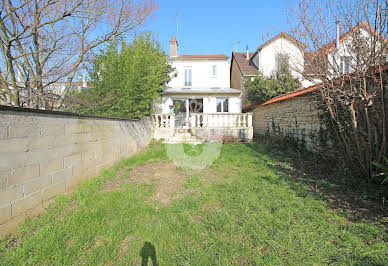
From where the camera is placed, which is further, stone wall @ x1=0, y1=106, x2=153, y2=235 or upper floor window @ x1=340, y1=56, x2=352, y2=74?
upper floor window @ x1=340, y1=56, x2=352, y2=74

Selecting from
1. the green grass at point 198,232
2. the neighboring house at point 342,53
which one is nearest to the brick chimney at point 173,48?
the neighboring house at point 342,53

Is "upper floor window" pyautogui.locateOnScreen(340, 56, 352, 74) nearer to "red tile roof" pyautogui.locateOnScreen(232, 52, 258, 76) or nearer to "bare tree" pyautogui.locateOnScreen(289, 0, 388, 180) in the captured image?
"bare tree" pyautogui.locateOnScreen(289, 0, 388, 180)

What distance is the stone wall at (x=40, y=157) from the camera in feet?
6.72

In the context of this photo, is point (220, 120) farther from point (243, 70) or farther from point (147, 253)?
point (147, 253)

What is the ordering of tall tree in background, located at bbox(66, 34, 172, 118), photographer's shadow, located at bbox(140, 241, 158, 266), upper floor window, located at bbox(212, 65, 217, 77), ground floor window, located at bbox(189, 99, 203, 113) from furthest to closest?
upper floor window, located at bbox(212, 65, 217, 77) < ground floor window, located at bbox(189, 99, 203, 113) < tall tree in background, located at bbox(66, 34, 172, 118) < photographer's shadow, located at bbox(140, 241, 158, 266)

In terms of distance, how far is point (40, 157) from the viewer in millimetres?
2512

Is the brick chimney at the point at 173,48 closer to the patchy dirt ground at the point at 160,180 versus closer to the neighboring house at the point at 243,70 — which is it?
the neighboring house at the point at 243,70

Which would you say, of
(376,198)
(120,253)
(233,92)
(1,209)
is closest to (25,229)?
(1,209)

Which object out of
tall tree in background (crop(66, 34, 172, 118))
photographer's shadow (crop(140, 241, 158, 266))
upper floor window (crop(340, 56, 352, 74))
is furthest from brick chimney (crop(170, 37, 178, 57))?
photographer's shadow (crop(140, 241, 158, 266))

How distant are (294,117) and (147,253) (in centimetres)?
638

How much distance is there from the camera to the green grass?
169 cm

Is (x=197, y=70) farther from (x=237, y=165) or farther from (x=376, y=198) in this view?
(x=376, y=198)

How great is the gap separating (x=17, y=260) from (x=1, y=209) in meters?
0.66

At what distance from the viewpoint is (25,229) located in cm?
210
